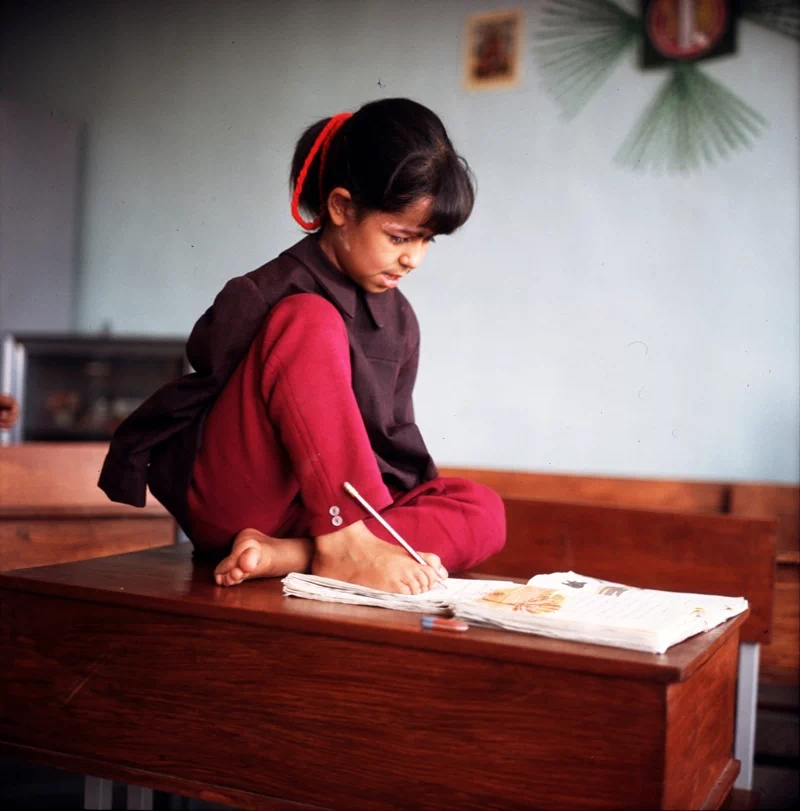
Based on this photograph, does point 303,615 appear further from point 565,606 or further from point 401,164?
point 401,164

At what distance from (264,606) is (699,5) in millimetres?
2164

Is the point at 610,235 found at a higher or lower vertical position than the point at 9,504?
higher

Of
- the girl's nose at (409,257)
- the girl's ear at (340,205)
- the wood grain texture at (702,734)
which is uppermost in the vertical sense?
the girl's ear at (340,205)

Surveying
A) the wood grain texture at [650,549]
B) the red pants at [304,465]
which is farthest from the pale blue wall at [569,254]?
the red pants at [304,465]

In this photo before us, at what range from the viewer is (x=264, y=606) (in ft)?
3.07

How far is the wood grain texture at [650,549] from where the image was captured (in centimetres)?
150

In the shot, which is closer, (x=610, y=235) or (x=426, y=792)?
(x=426, y=792)

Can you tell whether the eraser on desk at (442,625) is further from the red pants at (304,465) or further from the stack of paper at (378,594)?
the red pants at (304,465)

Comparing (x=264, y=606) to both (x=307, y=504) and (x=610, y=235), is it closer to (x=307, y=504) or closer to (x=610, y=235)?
(x=307, y=504)

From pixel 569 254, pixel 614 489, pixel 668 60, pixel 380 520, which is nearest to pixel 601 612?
pixel 380 520

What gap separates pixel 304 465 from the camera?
1.02 meters

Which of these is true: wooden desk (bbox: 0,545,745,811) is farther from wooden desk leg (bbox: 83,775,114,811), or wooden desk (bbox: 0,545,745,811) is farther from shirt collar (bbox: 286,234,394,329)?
shirt collar (bbox: 286,234,394,329)

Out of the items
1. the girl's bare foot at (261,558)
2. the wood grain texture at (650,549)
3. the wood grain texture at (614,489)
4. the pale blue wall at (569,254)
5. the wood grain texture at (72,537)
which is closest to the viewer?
the girl's bare foot at (261,558)

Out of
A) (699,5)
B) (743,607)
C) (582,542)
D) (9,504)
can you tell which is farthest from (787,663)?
(699,5)
